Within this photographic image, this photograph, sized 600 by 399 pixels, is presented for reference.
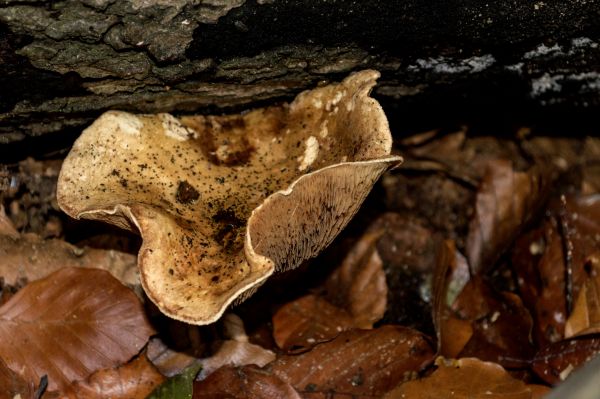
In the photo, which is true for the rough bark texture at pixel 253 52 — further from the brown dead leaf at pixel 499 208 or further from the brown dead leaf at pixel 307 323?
the brown dead leaf at pixel 307 323

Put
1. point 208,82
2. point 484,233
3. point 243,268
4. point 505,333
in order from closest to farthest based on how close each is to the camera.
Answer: point 243,268 < point 208,82 < point 505,333 < point 484,233

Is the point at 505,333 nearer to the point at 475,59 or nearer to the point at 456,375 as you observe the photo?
the point at 456,375

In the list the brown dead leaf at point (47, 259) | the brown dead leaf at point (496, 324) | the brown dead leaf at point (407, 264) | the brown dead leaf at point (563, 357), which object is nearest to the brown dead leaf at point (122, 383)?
the brown dead leaf at point (47, 259)

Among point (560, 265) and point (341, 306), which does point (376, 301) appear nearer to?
point (341, 306)

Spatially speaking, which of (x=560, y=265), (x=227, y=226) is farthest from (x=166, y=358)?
(x=560, y=265)

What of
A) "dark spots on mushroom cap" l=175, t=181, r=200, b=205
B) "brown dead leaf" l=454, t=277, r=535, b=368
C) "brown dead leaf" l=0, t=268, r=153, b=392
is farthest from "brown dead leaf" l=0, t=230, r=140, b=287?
"brown dead leaf" l=454, t=277, r=535, b=368

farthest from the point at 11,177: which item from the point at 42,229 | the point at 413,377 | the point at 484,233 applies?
the point at 484,233
